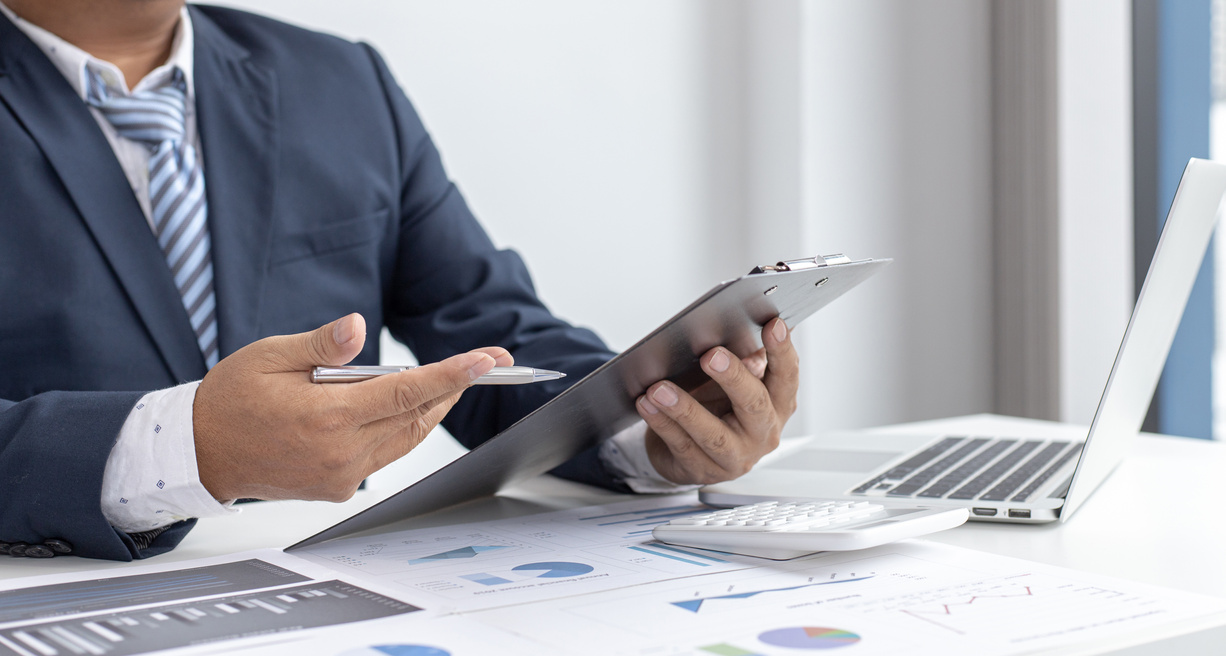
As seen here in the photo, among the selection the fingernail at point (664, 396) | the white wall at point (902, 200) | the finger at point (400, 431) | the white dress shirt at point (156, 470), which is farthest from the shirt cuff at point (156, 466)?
the white wall at point (902, 200)

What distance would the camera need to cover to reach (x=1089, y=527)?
0.72 metres

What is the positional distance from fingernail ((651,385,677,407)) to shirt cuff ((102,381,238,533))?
31cm

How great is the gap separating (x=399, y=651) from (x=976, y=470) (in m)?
0.60

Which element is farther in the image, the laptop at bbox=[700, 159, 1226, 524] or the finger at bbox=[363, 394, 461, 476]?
the laptop at bbox=[700, 159, 1226, 524]

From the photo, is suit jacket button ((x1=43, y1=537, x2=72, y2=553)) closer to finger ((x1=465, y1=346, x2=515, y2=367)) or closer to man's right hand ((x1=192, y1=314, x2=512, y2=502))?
man's right hand ((x1=192, y1=314, x2=512, y2=502))

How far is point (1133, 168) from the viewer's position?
2.47m

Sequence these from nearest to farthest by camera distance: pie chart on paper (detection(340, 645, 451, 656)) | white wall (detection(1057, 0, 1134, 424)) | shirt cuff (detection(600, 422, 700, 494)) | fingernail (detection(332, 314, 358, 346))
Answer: pie chart on paper (detection(340, 645, 451, 656)) → fingernail (detection(332, 314, 358, 346)) → shirt cuff (detection(600, 422, 700, 494)) → white wall (detection(1057, 0, 1134, 424))

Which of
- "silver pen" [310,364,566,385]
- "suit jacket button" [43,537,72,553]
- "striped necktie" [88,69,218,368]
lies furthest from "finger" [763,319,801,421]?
Answer: "striped necktie" [88,69,218,368]

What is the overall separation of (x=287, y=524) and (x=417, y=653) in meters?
0.37

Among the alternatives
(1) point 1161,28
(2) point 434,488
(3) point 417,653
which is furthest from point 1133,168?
(3) point 417,653

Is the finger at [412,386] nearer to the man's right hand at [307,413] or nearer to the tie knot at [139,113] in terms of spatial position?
the man's right hand at [307,413]

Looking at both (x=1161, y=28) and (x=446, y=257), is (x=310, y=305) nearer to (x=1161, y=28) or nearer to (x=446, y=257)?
(x=446, y=257)

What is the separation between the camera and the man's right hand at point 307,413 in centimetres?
59

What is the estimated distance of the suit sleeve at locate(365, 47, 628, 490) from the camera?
1.09 metres
